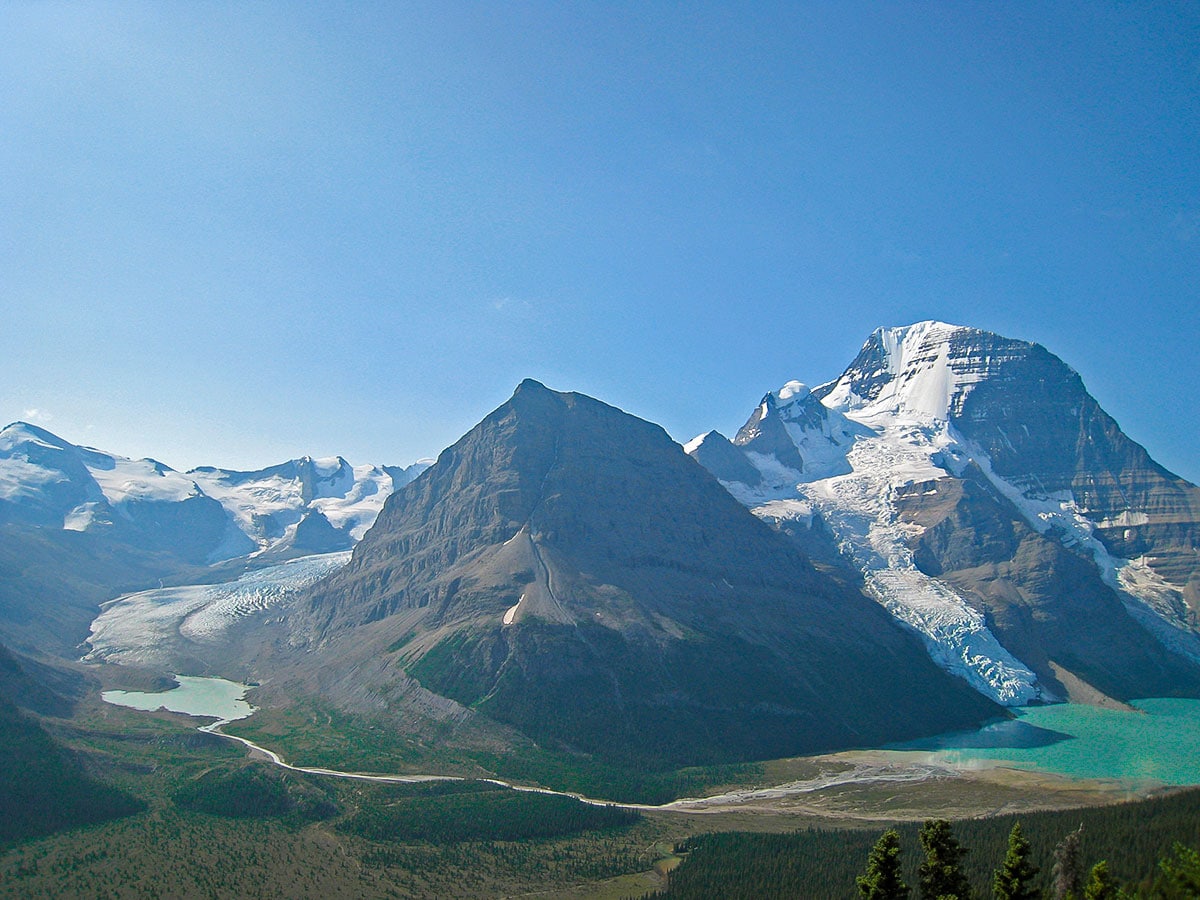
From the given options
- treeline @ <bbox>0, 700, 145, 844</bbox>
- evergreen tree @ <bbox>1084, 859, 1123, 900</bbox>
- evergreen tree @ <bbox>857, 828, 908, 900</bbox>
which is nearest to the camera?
evergreen tree @ <bbox>1084, 859, 1123, 900</bbox>

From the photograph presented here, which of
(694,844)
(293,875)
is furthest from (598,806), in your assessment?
(293,875)

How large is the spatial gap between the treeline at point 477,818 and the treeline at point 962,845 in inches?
711

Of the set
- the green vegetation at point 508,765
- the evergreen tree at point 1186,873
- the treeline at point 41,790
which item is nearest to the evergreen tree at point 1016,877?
the evergreen tree at point 1186,873

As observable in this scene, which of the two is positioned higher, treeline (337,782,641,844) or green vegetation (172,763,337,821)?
green vegetation (172,763,337,821)

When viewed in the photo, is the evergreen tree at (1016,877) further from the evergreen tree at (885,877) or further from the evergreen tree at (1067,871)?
the evergreen tree at (1067,871)

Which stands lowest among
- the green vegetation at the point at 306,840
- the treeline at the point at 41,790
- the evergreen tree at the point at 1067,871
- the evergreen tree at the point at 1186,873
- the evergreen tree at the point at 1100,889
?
the green vegetation at the point at 306,840

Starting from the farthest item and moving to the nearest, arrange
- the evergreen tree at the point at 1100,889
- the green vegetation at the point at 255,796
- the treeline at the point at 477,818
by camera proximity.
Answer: the green vegetation at the point at 255,796
the treeline at the point at 477,818
the evergreen tree at the point at 1100,889

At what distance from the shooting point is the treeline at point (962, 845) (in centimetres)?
9131

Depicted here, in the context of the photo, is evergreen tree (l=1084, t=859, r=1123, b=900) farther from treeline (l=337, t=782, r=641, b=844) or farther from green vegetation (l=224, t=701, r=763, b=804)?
green vegetation (l=224, t=701, r=763, b=804)

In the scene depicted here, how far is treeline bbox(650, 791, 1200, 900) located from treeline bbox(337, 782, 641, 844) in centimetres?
1807

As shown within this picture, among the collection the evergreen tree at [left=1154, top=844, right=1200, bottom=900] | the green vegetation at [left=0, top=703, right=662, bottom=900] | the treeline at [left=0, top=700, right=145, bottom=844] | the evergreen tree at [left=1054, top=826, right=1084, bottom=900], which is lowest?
the green vegetation at [left=0, top=703, right=662, bottom=900]

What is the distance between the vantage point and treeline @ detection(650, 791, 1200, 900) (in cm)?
9131

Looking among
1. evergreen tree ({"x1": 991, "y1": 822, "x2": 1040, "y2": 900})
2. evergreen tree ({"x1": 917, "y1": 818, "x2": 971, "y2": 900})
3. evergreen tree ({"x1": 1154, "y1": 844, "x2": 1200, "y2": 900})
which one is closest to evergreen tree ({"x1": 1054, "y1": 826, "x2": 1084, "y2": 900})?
evergreen tree ({"x1": 991, "y1": 822, "x2": 1040, "y2": 900})

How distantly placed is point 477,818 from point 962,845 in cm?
6605
